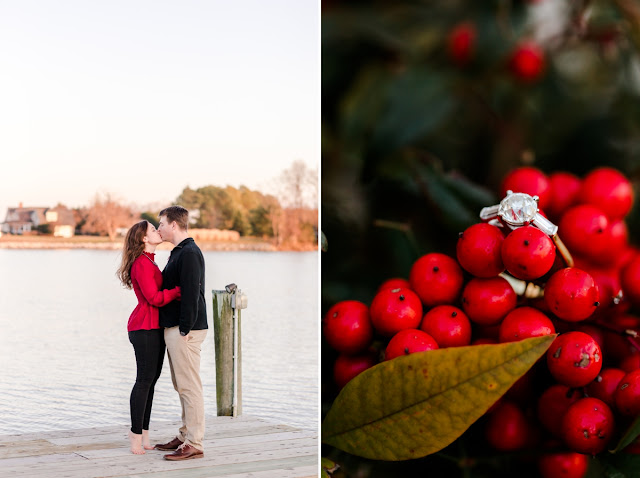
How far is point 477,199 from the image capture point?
75cm

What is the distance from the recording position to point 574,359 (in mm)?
523

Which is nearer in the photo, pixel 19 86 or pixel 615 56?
pixel 615 56

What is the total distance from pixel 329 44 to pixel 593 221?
0.47 m

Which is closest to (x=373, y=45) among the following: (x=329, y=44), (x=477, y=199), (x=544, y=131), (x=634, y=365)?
(x=329, y=44)

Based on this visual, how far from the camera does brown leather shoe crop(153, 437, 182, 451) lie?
4.46 feet

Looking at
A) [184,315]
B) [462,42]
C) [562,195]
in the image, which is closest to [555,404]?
[562,195]

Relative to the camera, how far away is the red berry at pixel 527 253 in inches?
20.2

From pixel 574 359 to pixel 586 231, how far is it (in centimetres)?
17

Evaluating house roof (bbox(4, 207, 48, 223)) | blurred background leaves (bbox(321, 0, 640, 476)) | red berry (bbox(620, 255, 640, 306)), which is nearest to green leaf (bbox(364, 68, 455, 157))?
blurred background leaves (bbox(321, 0, 640, 476))

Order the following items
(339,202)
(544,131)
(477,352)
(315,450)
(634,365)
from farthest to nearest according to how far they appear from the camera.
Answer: (315,450) → (544,131) → (339,202) → (634,365) → (477,352)

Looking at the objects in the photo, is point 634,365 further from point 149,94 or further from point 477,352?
point 149,94

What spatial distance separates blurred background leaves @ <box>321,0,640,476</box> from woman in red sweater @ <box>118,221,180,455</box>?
17.0 inches

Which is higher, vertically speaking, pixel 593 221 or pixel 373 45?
pixel 373 45

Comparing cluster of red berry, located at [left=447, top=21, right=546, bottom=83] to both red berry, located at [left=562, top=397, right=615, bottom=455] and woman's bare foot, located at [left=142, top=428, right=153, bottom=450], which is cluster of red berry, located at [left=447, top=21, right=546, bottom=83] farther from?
woman's bare foot, located at [left=142, top=428, right=153, bottom=450]
